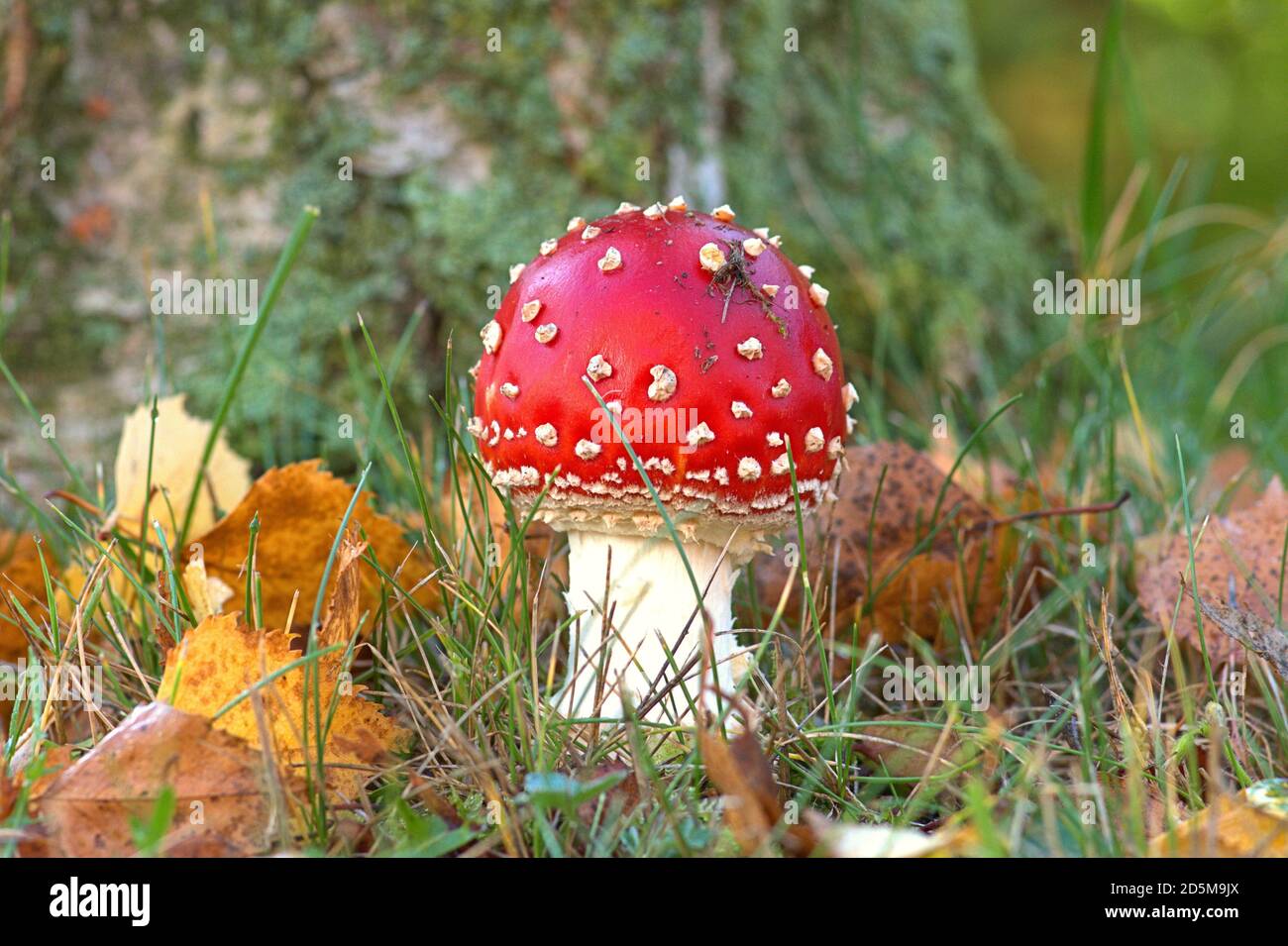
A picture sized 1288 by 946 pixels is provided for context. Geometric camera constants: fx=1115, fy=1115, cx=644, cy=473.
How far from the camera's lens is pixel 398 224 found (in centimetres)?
303

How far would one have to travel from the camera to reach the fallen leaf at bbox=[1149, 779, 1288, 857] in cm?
127

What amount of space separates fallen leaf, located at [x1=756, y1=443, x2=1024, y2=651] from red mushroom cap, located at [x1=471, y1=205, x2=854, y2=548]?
0.46 metres

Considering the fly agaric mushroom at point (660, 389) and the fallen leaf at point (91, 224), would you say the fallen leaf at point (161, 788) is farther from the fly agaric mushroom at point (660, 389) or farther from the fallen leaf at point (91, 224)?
the fallen leaf at point (91, 224)

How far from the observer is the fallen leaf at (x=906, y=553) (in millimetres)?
2262

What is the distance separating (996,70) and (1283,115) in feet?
8.53

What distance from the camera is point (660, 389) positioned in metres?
1.71

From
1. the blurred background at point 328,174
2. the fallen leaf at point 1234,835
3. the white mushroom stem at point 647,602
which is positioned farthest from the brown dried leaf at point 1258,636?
the blurred background at point 328,174

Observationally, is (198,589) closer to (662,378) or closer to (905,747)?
(662,378)

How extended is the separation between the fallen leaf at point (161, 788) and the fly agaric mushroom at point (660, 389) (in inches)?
19.0

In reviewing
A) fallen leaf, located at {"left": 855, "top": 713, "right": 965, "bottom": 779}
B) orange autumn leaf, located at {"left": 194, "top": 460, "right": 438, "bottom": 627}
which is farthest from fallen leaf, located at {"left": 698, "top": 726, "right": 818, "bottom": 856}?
orange autumn leaf, located at {"left": 194, "top": 460, "right": 438, "bottom": 627}

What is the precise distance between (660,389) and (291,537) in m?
0.82

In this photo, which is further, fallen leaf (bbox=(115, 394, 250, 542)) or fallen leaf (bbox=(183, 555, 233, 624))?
fallen leaf (bbox=(115, 394, 250, 542))

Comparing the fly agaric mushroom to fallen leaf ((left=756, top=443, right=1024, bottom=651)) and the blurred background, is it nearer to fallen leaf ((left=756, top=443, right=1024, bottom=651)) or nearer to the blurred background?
fallen leaf ((left=756, top=443, right=1024, bottom=651))

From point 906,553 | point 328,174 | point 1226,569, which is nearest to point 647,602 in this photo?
point 906,553
